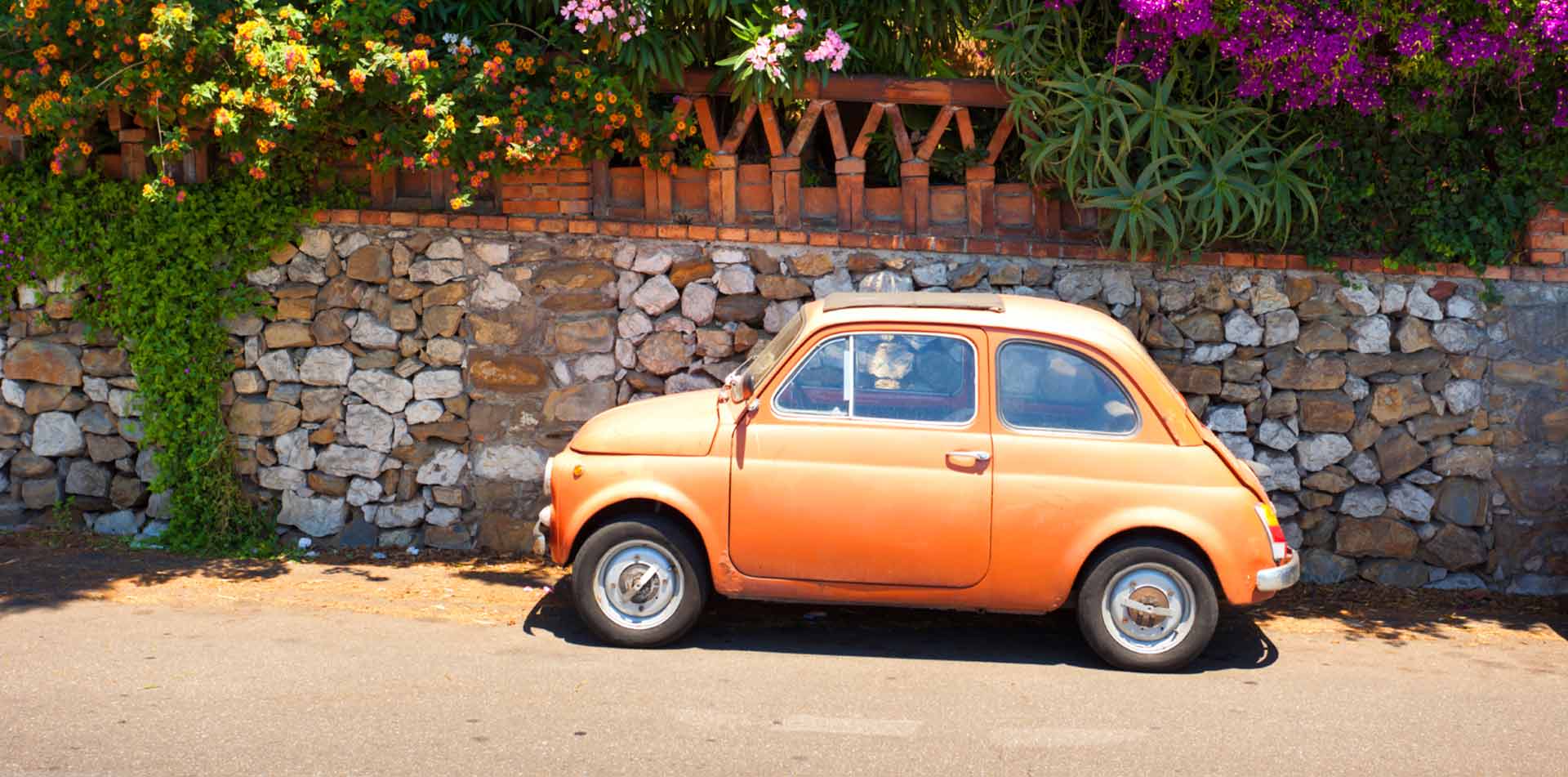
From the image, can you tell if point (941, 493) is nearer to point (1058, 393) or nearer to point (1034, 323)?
point (1058, 393)

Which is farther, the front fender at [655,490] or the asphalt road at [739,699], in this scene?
the front fender at [655,490]

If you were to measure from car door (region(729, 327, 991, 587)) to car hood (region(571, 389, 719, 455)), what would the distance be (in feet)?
0.56

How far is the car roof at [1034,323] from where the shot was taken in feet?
19.9

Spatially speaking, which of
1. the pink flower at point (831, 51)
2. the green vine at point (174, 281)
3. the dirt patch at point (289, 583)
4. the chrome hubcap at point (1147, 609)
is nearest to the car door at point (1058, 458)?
the chrome hubcap at point (1147, 609)

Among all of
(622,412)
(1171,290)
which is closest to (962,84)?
(1171,290)

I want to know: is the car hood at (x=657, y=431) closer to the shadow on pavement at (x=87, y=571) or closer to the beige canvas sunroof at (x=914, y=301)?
the beige canvas sunroof at (x=914, y=301)

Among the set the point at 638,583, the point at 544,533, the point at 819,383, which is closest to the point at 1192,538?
the point at 819,383

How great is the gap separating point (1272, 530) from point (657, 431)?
2688mm

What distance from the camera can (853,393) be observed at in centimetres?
612

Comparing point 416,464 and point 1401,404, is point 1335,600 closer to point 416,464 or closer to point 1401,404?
point 1401,404

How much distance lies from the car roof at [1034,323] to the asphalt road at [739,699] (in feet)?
3.87

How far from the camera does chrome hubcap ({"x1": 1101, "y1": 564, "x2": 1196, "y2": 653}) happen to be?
19.7ft

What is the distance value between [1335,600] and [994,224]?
9.05 ft

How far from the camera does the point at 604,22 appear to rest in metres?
7.58
